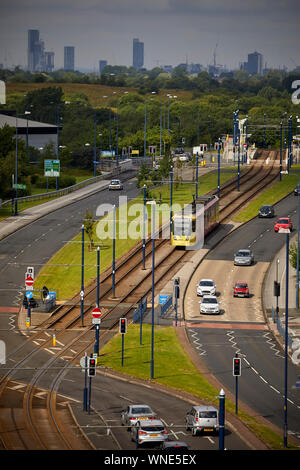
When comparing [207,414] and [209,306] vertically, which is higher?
[207,414]

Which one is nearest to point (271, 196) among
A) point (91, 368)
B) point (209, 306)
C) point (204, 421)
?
point (209, 306)

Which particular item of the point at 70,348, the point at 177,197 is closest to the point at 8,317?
the point at 70,348

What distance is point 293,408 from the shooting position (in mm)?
54938

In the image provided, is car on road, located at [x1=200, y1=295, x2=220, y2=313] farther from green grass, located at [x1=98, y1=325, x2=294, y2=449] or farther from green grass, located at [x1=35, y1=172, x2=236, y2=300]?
green grass, located at [x1=35, y1=172, x2=236, y2=300]

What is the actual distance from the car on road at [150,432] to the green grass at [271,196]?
2601 inches

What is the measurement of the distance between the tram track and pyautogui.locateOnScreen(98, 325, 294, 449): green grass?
213cm

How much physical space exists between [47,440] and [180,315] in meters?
32.9

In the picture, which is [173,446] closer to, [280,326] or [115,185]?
[280,326]

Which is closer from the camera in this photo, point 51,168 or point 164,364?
point 164,364

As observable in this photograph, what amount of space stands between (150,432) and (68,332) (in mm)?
27470

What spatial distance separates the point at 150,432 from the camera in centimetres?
4562

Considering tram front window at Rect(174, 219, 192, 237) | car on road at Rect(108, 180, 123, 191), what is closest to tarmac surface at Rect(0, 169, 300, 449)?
car on road at Rect(108, 180, 123, 191)

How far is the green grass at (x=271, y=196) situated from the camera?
371ft

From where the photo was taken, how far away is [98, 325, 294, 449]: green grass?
56.3 metres
